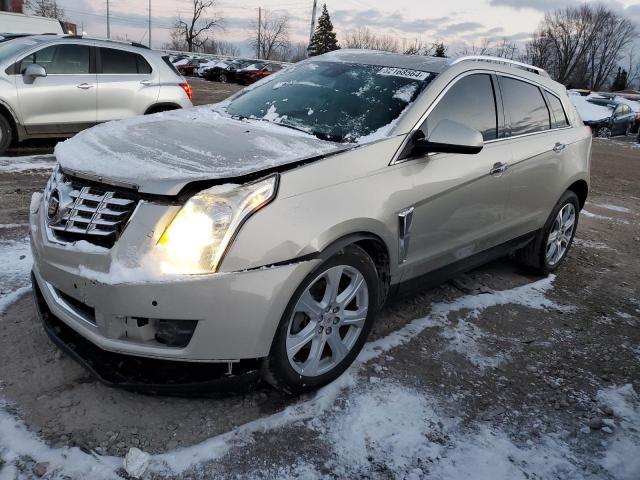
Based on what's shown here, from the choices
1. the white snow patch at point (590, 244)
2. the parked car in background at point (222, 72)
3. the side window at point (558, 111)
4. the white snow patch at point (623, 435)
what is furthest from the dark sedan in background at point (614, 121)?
the parked car in background at point (222, 72)

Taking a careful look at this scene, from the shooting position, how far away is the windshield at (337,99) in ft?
10.6

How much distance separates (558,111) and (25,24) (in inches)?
590

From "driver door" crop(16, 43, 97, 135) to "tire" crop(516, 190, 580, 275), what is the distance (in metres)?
6.33

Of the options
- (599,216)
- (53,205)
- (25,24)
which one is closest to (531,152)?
(53,205)

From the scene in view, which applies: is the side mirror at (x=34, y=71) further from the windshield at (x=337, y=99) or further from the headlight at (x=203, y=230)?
the headlight at (x=203, y=230)

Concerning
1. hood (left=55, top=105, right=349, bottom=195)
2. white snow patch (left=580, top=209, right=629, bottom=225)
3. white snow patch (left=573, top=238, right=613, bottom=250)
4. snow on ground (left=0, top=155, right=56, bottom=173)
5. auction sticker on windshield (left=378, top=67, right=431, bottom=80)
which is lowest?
white snow patch (left=580, top=209, right=629, bottom=225)

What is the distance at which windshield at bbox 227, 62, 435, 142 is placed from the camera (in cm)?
324

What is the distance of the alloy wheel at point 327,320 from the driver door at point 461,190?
0.48m

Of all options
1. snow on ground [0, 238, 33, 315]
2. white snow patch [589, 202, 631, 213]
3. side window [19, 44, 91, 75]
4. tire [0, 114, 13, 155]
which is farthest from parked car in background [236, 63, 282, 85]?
snow on ground [0, 238, 33, 315]

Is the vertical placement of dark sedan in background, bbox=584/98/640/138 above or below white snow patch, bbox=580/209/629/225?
above

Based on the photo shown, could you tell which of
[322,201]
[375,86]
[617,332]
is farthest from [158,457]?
[617,332]

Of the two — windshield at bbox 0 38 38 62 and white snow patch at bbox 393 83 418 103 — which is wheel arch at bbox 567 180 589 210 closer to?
white snow patch at bbox 393 83 418 103

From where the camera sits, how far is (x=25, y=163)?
24.0 feet

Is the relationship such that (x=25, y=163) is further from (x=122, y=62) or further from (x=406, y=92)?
(x=406, y=92)
